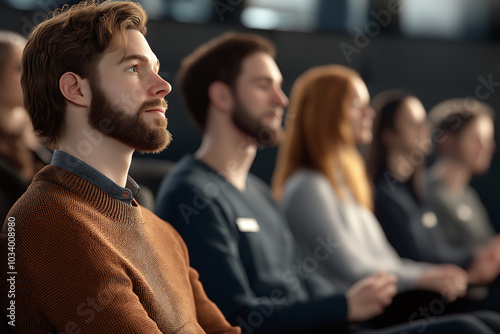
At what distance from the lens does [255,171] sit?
6.66 feet

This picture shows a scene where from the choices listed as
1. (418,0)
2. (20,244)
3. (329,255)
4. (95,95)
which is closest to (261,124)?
(329,255)

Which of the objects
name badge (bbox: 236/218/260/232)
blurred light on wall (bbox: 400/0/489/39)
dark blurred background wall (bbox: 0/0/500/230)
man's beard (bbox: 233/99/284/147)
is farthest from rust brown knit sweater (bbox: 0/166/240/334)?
blurred light on wall (bbox: 400/0/489/39)

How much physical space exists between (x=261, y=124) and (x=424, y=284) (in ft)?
2.20

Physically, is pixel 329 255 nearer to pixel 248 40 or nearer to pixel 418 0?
pixel 248 40

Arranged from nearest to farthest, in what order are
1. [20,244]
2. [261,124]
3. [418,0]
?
[20,244]
[261,124]
[418,0]

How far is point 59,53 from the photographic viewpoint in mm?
742

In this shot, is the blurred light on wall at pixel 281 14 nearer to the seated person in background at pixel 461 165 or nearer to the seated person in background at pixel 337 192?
the seated person in background at pixel 337 192

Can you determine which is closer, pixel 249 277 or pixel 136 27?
pixel 136 27

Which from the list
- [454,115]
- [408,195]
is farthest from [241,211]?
[454,115]

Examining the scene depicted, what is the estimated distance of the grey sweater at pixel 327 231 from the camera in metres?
1.52

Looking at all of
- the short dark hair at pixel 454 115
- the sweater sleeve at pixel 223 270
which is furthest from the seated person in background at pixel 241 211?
the short dark hair at pixel 454 115

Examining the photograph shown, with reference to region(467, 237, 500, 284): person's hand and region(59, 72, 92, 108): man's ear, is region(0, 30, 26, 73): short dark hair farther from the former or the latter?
region(467, 237, 500, 284): person's hand

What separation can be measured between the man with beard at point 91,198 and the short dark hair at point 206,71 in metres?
0.42

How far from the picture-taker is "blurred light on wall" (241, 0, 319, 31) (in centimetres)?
194
